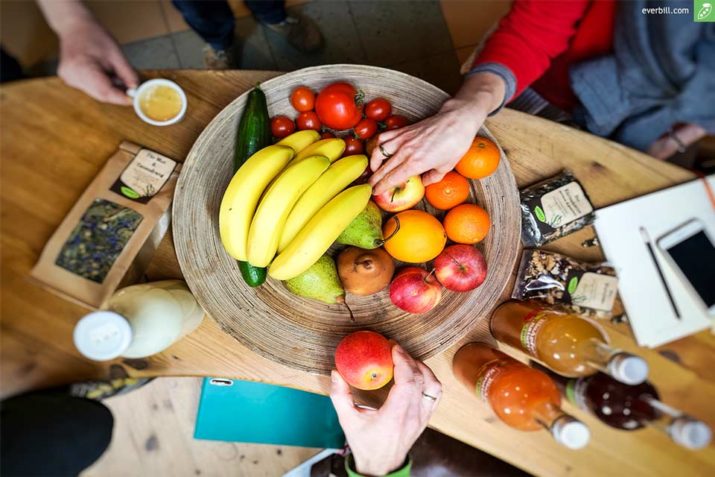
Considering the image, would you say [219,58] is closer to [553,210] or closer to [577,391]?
[553,210]

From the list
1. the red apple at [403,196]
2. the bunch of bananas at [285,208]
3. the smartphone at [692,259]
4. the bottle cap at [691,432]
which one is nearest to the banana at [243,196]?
the bunch of bananas at [285,208]

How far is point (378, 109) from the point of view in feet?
2.68

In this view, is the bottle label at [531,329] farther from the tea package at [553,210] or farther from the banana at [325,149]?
the banana at [325,149]

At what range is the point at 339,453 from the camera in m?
1.15

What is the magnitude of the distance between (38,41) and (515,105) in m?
1.73

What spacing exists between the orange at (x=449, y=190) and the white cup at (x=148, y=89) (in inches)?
20.2

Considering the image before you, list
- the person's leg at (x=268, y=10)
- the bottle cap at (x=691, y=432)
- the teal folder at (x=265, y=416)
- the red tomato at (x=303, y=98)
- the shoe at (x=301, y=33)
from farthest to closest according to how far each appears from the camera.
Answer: the shoe at (x=301, y=33) < the person's leg at (x=268, y=10) < the teal folder at (x=265, y=416) < the red tomato at (x=303, y=98) < the bottle cap at (x=691, y=432)

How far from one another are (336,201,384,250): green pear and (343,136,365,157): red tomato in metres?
0.13

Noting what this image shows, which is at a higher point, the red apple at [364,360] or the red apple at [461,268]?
the red apple at [461,268]

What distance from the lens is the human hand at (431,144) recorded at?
0.76 m

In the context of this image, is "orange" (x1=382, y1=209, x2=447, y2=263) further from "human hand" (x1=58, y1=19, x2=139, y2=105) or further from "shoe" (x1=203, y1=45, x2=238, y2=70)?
"shoe" (x1=203, y1=45, x2=238, y2=70)

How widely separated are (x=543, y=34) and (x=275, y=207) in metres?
0.67

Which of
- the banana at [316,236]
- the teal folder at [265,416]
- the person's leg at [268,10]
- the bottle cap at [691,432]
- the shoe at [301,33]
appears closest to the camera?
the bottle cap at [691,432]

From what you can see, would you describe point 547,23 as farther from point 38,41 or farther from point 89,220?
point 38,41
